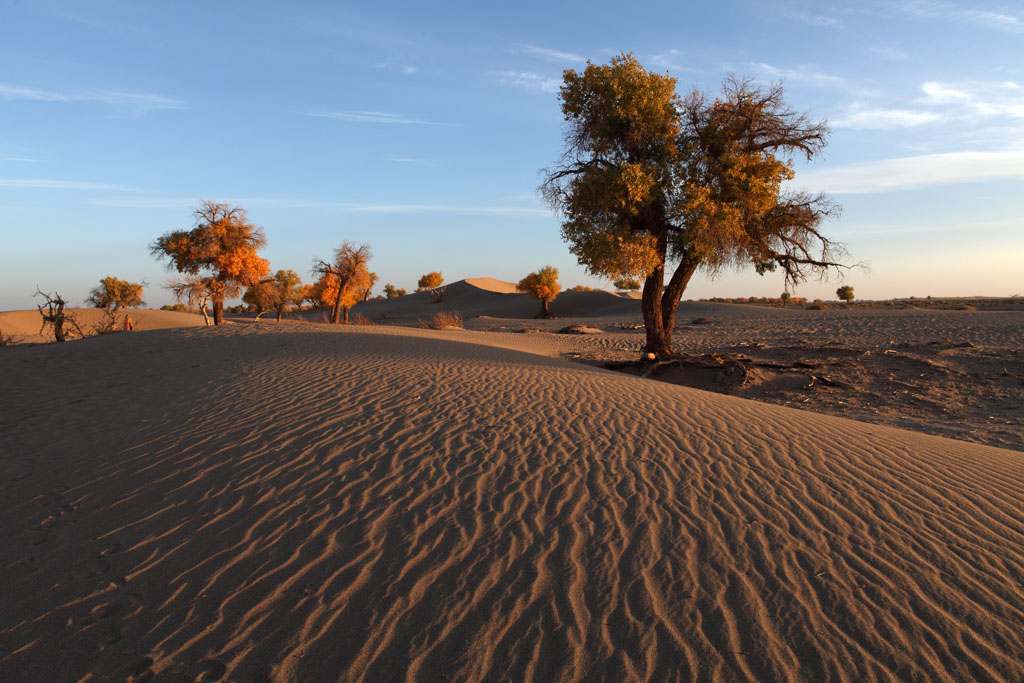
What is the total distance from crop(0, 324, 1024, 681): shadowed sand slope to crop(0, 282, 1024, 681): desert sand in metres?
0.02

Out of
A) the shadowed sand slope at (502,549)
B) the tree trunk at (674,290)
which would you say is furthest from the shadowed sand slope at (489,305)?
the shadowed sand slope at (502,549)

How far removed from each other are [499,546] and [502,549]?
0.05 meters

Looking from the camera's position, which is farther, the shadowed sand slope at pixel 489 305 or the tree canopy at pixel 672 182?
the shadowed sand slope at pixel 489 305

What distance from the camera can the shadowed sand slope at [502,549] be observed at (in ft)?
9.68

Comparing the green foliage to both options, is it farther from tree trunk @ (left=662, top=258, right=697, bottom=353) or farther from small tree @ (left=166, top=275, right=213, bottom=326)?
tree trunk @ (left=662, top=258, right=697, bottom=353)

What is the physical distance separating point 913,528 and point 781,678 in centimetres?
243

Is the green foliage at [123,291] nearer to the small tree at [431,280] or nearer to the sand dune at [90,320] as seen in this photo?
the sand dune at [90,320]

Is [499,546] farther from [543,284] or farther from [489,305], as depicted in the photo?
[489,305]

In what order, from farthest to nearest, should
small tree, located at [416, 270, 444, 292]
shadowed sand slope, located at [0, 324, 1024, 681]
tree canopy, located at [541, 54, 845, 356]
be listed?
small tree, located at [416, 270, 444, 292]
tree canopy, located at [541, 54, 845, 356]
shadowed sand slope, located at [0, 324, 1024, 681]

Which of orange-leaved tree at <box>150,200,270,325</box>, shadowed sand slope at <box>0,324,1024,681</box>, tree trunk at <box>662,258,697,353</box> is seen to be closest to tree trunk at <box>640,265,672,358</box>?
tree trunk at <box>662,258,697,353</box>

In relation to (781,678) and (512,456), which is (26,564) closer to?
(512,456)

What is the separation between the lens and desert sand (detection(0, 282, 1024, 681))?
9.69 ft

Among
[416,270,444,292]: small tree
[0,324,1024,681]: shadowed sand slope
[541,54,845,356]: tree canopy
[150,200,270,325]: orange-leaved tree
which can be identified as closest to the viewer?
[0,324,1024,681]: shadowed sand slope

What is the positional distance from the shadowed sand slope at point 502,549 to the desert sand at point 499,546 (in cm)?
2
